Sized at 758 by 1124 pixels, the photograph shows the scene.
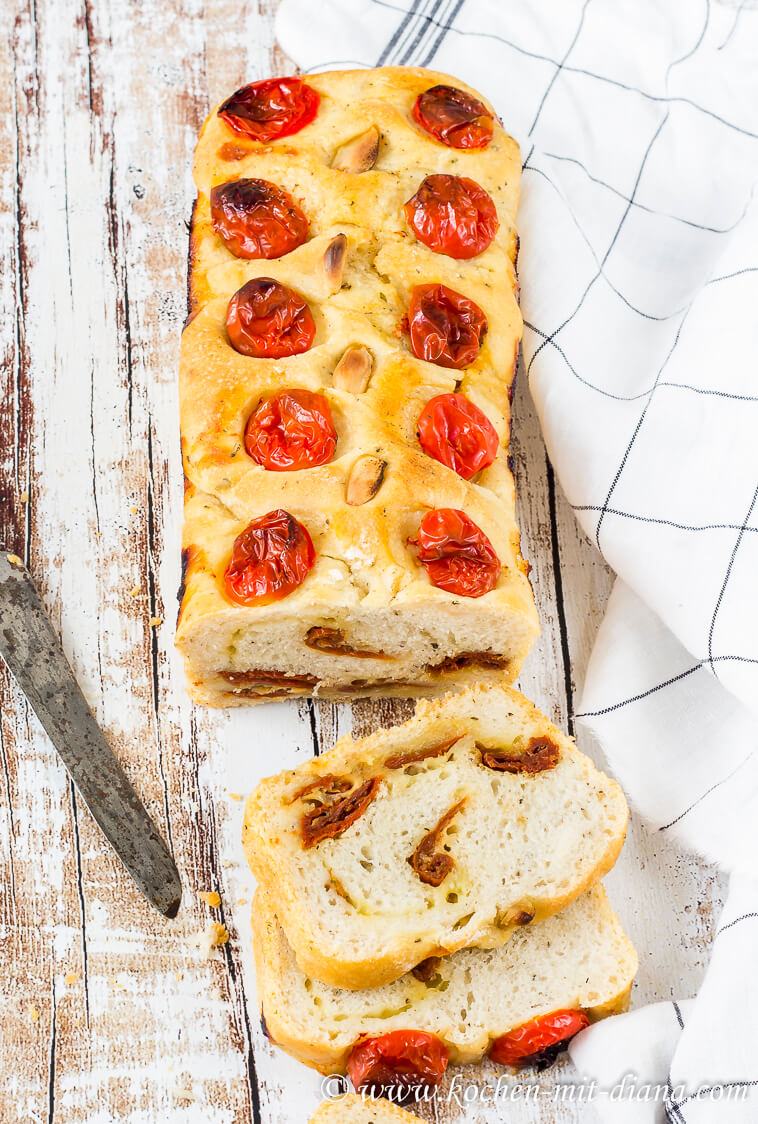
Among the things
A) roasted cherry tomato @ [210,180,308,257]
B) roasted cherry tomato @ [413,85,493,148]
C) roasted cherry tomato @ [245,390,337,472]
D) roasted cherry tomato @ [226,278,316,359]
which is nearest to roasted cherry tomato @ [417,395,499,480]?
roasted cherry tomato @ [245,390,337,472]

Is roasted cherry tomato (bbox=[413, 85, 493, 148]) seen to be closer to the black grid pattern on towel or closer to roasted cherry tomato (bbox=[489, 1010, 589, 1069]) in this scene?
the black grid pattern on towel

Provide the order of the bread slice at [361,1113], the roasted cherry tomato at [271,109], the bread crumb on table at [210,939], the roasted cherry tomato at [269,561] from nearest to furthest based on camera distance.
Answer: the bread slice at [361,1113] → the roasted cherry tomato at [269,561] → the bread crumb on table at [210,939] → the roasted cherry tomato at [271,109]

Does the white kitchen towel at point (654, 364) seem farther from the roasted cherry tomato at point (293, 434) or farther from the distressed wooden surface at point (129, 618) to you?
the roasted cherry tomato at point (293, 434)

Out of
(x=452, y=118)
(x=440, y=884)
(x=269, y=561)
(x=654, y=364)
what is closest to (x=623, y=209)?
(x=654, y=364)

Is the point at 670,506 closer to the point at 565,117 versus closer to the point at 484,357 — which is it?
the point at 484,357

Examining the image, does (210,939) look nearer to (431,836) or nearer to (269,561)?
(431,836)

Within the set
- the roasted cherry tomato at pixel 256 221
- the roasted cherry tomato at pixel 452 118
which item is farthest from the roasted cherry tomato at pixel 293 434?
the roasted cherry tomato at pixel 452 118
